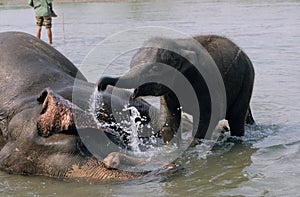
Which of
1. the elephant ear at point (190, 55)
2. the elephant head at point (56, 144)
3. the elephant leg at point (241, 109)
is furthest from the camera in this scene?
the elephant leg at point (241, 109)

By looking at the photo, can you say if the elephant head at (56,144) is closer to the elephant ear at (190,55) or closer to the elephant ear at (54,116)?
the elephant ear at (54,116)

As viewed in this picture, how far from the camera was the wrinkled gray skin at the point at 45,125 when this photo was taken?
527cm

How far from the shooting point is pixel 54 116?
5.25 m

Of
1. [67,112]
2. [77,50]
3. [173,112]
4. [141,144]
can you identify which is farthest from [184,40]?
[77,50]

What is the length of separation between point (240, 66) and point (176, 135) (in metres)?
1.05

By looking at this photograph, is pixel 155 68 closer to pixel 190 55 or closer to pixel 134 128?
pixel 190 55

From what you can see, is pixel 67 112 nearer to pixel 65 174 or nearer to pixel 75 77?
pixel 65 174

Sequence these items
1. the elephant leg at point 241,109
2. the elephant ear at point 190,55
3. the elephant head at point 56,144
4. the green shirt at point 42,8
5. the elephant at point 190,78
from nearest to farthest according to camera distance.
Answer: the elephant head at point 56,144 < the elephant at point 190,78 < the elephant ear at point 190,55 < the elephant leg at point 241,109 < the green shirt at point 42,8

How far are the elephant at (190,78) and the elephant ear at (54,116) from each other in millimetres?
379

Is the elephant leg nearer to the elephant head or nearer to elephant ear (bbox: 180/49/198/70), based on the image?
elephant ear (bbox: 180/49/198/70)

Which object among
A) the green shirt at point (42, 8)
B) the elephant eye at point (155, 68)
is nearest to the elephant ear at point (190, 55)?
the elephant eye at point (155, 68)

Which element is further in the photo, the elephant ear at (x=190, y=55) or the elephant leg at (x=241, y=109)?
the elephant leg at (x=241, y=109)

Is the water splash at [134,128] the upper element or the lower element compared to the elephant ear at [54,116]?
lower

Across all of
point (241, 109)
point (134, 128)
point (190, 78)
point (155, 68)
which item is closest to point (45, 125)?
point (155, 68)
